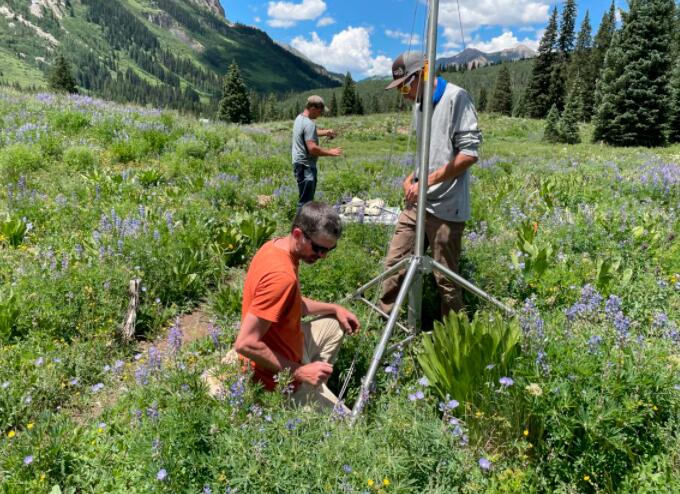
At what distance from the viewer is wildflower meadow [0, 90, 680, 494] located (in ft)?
8.21

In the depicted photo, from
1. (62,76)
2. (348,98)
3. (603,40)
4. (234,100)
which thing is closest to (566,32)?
(603,40)

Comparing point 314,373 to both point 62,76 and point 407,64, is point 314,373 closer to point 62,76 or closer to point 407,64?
point 407,64

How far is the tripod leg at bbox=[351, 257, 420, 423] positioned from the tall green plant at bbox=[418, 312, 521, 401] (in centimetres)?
30

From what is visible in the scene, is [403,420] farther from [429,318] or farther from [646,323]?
[646,323]

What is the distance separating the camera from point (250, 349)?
9.36 ft

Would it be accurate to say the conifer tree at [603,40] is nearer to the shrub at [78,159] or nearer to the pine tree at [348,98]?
the pine tree at [348,98]

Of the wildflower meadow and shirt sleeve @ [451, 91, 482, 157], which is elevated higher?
shirt sleeve @ [451, 91, 482, 157]

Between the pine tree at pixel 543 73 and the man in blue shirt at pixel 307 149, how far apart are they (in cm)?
5743

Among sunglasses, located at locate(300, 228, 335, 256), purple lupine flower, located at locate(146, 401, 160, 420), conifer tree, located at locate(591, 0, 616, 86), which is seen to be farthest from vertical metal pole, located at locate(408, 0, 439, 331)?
conifer tree, located at locate(591, 0, 616, 86)

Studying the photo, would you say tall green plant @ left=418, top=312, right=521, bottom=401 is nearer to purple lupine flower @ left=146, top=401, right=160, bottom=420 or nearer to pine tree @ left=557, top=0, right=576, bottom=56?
purple lupine flower @ left=146, top=401, right=160, bottom=420

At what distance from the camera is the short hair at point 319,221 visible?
298cm

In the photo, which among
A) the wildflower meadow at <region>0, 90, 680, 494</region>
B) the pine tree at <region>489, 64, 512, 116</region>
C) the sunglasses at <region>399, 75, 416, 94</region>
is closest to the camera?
the wildflower meadow at <region>0, 90, 680, 494</region>

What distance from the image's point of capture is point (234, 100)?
61312 mm

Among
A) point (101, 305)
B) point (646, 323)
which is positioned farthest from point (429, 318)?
point (101, 305)
